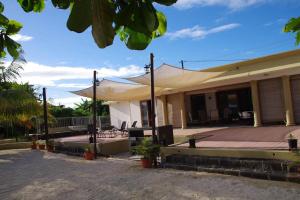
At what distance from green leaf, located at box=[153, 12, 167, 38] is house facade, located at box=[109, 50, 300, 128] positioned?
11.5 meters

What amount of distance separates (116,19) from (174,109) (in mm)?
16571

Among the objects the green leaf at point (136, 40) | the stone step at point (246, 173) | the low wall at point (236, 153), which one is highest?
the green leaf at point (136, 40)

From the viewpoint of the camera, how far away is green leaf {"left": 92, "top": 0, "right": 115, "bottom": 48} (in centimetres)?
107

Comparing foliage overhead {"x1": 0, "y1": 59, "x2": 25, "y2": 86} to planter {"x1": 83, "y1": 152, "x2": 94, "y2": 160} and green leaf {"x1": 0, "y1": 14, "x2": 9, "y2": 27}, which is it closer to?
planter {"x1": 83, "y1": 152, "x2": 94, "y2": 160}

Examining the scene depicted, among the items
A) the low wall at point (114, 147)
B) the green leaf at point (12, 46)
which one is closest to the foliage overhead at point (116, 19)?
the green leaf at point (12, 46)

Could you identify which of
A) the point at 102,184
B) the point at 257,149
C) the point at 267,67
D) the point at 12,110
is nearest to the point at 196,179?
the point at 257,149

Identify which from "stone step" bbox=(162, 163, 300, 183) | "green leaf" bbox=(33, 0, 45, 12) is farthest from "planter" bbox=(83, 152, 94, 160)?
"green leaf" bbox=(33, 0, 45, 12)

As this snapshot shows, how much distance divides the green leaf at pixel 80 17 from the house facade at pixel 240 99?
38.7 ft

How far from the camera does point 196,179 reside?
7703 mm

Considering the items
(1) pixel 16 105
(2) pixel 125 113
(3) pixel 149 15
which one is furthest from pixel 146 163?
(2) pixel 125 113

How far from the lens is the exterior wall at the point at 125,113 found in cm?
2136

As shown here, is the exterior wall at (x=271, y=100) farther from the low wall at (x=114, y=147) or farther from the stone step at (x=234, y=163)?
the stone step at (x=234, y=163)

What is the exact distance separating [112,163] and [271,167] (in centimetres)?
551

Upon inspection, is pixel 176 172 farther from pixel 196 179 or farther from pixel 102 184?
pixel 102 184
